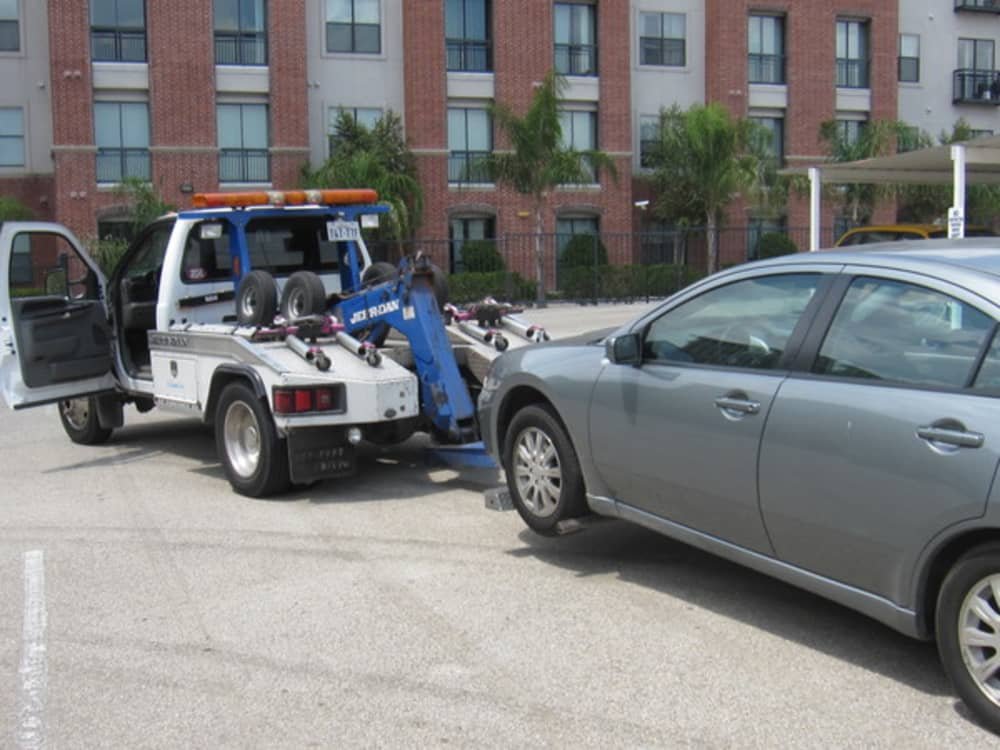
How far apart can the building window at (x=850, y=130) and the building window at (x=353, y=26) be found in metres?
16.7

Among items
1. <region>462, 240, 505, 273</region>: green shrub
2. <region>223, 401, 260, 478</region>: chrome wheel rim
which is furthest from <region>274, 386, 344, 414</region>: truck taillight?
<region>462, 240, 505, 273</region>: green shrub

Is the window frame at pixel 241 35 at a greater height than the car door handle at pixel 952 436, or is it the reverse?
the window frame at pixel 241 35

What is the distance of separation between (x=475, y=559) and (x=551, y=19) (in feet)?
111

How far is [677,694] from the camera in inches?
183

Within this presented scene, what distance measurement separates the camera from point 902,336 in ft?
15.1

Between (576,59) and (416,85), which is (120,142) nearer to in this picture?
(416,85)

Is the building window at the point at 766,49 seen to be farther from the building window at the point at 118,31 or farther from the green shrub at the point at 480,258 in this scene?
the building window at the point at 118,31

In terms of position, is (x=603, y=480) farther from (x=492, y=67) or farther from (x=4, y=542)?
(x=492, y=67)

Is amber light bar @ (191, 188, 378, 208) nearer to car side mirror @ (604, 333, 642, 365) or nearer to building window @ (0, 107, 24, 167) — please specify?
car side mirror @ (604, 333, 642, 365)

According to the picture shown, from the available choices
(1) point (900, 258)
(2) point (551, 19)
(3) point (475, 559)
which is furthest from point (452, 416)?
(2) point (551, 19)

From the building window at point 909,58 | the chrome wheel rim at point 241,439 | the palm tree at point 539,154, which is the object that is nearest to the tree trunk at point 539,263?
the palm tree at point 539,154

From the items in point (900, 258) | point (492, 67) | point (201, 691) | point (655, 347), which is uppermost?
point (492, 67)

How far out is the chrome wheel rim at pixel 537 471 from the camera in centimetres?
644

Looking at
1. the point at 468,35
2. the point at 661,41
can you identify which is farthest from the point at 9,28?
the point at 661,41
